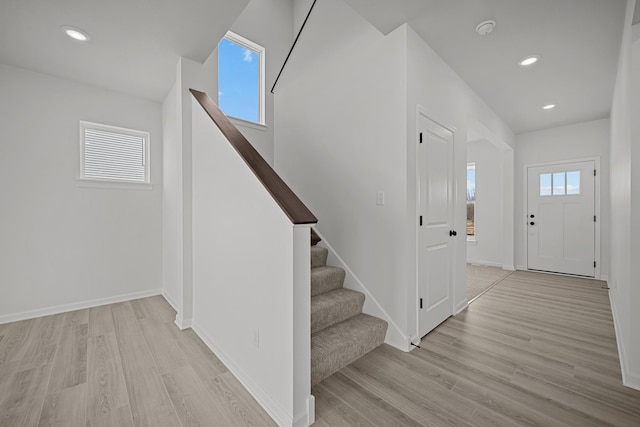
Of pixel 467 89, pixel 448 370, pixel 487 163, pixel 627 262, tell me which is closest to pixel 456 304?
pixel 448 370

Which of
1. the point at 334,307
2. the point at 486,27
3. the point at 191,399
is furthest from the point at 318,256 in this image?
the point at 486,27

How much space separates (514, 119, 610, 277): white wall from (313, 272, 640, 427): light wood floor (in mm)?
2473

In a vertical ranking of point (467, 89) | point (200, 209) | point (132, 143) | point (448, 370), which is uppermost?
point (467, 89)

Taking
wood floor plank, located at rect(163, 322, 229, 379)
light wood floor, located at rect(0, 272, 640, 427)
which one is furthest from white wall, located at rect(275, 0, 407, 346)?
wood floor plank, located at rect(163, 322, 229, 379)

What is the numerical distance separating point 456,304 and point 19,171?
4.78m

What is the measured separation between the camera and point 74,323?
268 centimetres

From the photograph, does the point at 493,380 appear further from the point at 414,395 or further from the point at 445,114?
the point at 445,114

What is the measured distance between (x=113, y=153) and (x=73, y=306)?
1.82 meters

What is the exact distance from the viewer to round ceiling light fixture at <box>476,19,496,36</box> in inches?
86.4

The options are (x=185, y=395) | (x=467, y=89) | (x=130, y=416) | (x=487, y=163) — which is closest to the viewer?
(x=130, y=416)

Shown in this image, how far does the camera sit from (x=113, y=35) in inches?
87.9

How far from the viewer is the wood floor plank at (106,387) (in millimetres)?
1480

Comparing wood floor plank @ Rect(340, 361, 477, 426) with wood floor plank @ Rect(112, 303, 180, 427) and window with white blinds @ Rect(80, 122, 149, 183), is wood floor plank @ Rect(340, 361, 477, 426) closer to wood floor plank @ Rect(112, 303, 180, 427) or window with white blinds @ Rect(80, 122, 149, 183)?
wood floor plank @ Rect(112, 303, 180, 427)

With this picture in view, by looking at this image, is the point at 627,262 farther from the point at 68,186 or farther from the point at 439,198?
the point at 68,186
